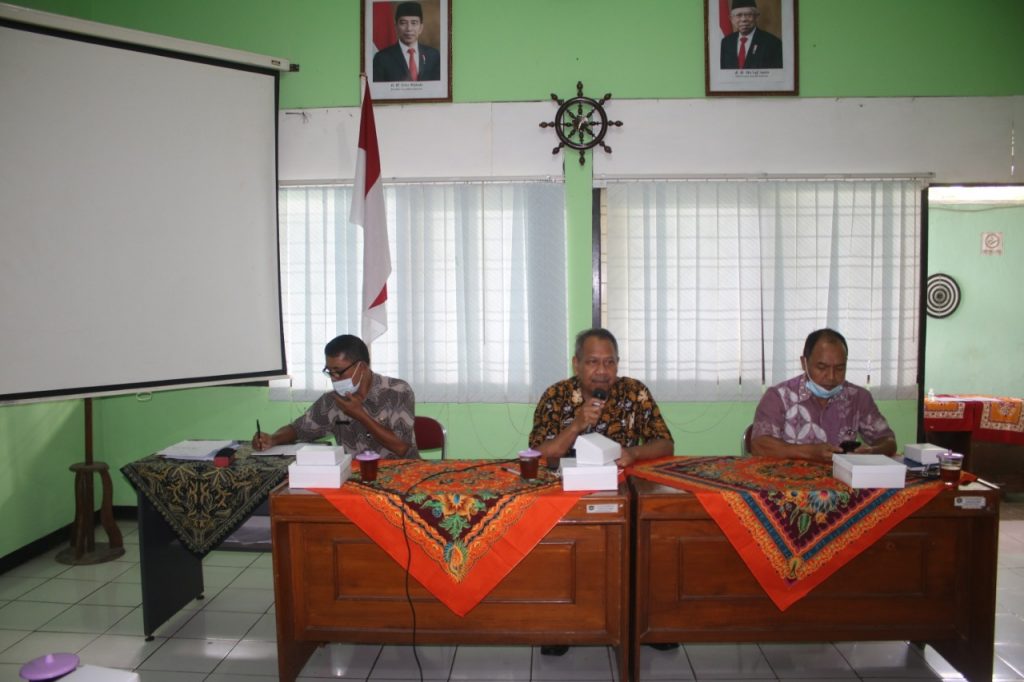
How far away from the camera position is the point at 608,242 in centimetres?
401

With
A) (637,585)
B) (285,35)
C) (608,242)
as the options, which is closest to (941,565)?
(637,585)

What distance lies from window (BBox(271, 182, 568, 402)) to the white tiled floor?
1590 mm

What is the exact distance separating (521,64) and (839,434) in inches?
109

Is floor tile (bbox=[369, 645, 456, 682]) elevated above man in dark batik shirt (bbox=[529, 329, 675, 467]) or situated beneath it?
situated beneath

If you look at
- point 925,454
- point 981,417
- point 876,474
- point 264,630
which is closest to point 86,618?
point 264,630

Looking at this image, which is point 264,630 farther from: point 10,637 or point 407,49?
point 407,49

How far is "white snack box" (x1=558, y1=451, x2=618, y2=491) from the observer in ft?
7.30

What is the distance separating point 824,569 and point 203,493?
2.34 meters

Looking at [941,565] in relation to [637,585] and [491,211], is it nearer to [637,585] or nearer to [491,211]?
[637,585]

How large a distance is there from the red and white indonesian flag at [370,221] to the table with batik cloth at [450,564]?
1.58 meters

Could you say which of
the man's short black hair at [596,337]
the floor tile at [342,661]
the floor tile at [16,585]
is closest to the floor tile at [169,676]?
the floor tile at [342,661]

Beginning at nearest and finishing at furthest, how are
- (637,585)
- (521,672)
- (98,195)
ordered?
1. (637,585)
2. (521,672)
3. (98,195)

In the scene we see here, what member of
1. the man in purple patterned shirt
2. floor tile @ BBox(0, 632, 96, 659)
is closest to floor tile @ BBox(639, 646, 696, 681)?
the man in purple patterned shirt

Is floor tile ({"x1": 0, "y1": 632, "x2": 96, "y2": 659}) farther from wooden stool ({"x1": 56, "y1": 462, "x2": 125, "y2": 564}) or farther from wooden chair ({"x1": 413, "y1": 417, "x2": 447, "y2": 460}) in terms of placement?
wooden chair ({"x1": 413, "y1": 417, "x2": 447, "y2": 460})
